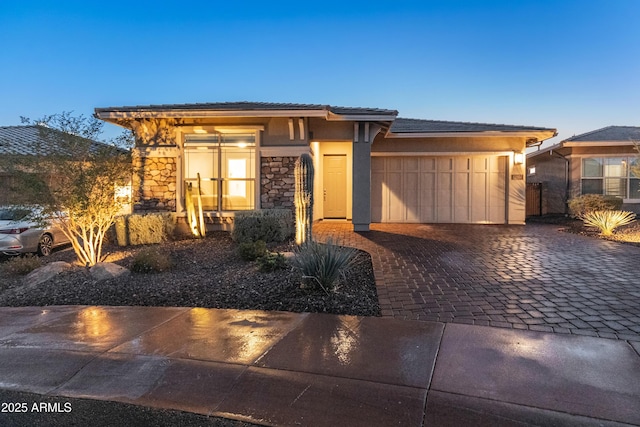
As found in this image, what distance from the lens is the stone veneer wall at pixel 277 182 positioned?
10734 millimetres

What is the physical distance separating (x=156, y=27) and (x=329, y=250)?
15.3 meters

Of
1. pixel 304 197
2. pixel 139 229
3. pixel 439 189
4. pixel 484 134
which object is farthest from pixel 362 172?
pixel 139 229

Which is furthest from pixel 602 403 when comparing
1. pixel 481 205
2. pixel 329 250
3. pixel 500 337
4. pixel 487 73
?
pixel 487 73

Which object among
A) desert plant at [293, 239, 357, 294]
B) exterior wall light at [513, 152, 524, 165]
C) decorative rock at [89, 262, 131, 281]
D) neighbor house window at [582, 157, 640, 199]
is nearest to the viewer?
desert plant at [293, 239, 357, 294]

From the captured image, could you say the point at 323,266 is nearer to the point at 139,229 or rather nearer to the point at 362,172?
the point at 139,229

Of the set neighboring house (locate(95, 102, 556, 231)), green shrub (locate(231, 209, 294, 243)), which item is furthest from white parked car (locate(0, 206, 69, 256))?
green shrub (locate(231, 209, 294, 243))

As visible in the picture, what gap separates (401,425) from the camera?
2.43 m

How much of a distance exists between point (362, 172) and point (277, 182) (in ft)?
8.58

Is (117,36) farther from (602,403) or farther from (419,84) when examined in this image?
(602,403)

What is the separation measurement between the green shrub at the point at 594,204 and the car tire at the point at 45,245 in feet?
58.1

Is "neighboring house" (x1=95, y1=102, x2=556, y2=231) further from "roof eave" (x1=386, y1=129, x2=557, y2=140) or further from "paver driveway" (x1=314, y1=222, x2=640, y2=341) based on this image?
"paver driveway" (x1=314, y1=222, x2=640, y2=341)

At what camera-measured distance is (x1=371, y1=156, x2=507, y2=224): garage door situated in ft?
45.8

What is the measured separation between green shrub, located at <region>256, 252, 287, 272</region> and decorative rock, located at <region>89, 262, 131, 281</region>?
2379 millimetres

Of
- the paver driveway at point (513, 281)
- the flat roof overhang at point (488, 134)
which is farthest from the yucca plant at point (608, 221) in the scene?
the flat roof overhang at point (488, 134)
